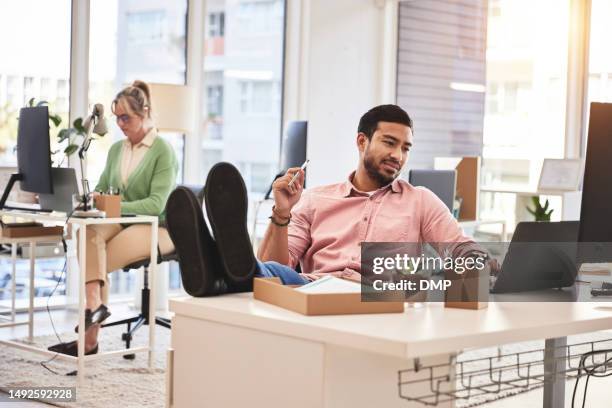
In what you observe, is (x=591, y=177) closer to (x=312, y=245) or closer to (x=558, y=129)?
(x=312, y=245)

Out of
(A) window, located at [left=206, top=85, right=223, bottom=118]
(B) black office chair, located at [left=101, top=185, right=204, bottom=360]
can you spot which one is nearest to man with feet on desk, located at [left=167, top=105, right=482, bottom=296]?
(B) black office chair, located at [left=101, top=185, right=204, bottom=360]

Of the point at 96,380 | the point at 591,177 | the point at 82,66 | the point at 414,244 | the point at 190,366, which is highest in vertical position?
the point at 82,66

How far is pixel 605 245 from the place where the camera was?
2.15 m

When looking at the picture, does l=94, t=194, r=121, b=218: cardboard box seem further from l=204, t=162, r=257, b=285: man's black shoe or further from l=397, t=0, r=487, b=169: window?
l=397, t=0, r=487, b=169: window

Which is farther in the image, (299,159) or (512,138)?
(512,138)

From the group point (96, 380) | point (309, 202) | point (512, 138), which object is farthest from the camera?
point (512, 138)

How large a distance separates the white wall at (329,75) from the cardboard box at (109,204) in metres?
3.20

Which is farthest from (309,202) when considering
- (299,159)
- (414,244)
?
(299,159)

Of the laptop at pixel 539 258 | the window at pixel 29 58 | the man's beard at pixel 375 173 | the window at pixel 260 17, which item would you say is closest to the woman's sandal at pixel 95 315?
the man's beard at pixel 375 173

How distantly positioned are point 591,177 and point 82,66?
431 cm

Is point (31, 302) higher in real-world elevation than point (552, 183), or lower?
lower

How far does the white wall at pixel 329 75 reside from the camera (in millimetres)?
7039

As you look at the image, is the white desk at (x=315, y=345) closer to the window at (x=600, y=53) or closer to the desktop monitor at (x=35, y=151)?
the desktop monitor at (x=35, y=151)

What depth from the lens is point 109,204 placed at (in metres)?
3.93
